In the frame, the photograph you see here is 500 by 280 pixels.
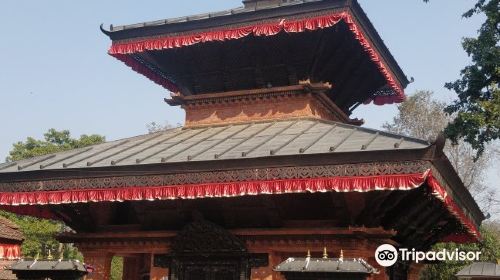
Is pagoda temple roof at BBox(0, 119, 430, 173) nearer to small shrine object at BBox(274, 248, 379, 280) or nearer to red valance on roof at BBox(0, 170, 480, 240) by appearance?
red valance on roof at BBox(0, 170, 480, 240)

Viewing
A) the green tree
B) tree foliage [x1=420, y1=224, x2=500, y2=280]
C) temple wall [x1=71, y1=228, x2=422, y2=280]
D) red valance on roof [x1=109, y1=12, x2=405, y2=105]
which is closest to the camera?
temple wall [x1=71, y1=228, x2=422, y2=280]

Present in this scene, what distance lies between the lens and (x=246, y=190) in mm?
10102

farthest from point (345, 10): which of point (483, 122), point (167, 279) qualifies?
point (167, 279)

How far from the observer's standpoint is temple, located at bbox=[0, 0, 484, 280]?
9812 mm

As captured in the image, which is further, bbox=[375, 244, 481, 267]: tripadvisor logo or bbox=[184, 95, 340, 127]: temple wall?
bbox=[184, 95, 340, 127]: temple wall

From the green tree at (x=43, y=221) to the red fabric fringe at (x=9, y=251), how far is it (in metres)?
2.19

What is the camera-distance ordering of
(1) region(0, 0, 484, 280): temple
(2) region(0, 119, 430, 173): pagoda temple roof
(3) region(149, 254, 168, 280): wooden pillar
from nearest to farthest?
(1) region(0, 0, 484, 280): temple < (2) region(0, 119, 430, 173): pagoda temple roof < (3) region(149, 254, 168, 280): wooden pillar

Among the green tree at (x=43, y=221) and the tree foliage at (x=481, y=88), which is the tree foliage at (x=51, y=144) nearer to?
the green tree at (x=43, y=221)

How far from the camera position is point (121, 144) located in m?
13.6

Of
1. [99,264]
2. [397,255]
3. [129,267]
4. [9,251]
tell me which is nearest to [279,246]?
[397,255]

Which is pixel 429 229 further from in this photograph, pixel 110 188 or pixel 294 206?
pixel 110 188

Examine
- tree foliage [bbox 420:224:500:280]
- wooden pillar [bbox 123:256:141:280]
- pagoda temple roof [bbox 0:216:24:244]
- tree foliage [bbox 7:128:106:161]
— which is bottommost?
wooden pillar [bbox 123:256:141:280]

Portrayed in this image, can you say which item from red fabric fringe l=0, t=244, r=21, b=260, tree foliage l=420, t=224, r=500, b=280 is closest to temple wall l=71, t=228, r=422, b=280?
tree foliage l=420, t=224, r=500, b=280

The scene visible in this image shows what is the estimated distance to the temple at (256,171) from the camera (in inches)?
386
